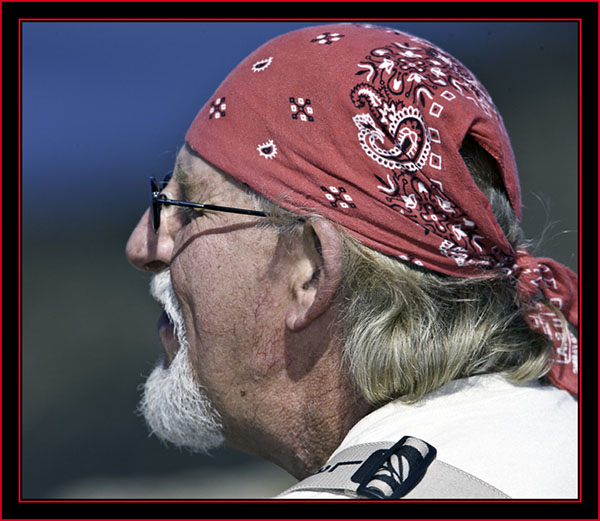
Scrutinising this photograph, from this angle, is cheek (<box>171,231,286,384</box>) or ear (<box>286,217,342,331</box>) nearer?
ear (<box>286,217,342,331</box>)

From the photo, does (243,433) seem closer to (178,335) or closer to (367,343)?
(178,335)

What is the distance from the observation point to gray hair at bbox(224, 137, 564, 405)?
1.90 m

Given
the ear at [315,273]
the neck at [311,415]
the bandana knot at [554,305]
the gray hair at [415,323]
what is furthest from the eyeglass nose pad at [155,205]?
the bandana knot at [554,305]

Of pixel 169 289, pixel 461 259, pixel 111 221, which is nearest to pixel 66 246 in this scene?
pixel 111 221

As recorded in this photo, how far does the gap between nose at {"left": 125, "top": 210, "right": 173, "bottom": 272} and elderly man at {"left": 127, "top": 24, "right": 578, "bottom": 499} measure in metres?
0.09

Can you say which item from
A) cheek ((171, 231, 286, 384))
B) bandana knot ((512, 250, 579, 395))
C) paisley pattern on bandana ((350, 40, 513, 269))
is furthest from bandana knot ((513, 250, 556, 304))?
cheek ((171, 231, 286, 384))

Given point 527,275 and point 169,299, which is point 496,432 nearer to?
point 527,275

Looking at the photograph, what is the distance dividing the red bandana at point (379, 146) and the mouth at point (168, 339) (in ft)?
1.82

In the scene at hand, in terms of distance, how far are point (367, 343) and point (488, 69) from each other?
8.27 meters

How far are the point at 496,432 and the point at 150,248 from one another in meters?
1.16

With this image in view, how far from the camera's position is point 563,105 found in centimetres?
868

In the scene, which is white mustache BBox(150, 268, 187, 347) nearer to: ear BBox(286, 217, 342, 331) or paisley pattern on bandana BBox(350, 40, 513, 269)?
ear BBox(286, 217, 342, 331)

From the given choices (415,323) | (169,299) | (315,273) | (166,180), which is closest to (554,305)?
(415,323)

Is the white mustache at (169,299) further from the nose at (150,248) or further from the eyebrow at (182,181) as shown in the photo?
the eyebrow at (182,181)
